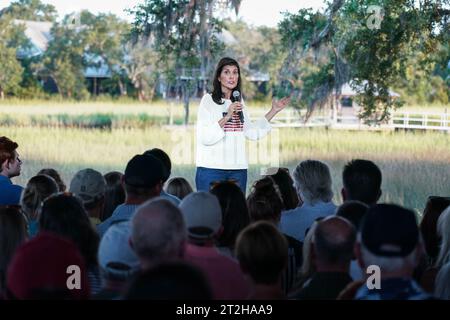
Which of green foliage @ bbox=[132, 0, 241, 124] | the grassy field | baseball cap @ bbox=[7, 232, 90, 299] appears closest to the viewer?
baseball cap @ bbox=[7, 232, 90, 299]

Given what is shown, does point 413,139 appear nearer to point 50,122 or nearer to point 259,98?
point 50,122

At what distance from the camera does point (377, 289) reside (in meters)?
2.96

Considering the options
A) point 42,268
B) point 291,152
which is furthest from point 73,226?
point 291,152

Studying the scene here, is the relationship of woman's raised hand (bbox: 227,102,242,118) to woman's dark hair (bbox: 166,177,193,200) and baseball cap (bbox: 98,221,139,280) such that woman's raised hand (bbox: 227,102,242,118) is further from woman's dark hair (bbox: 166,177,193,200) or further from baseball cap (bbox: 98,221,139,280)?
baseball cap (bbox: 98,221,139,280)

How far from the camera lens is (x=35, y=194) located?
4680mm

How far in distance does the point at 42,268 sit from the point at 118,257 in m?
0.67

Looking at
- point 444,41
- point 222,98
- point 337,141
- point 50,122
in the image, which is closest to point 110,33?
point 50,122

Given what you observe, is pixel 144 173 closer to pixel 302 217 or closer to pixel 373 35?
pixel 302 217

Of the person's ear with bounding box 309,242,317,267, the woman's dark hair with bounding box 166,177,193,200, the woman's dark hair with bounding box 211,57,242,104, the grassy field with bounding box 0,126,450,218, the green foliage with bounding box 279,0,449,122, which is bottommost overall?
the grassy field with bounding box 0,126,450,218

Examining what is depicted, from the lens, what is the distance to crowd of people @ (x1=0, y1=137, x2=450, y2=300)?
2662mm

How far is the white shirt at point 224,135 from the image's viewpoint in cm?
576

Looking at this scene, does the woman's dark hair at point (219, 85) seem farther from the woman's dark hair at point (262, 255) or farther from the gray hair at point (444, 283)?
the woman's dark hair at point (262, 255)

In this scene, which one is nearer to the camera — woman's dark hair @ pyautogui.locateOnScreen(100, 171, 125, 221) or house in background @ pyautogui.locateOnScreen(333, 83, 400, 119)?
woman's dark hair @ pyautogui.locateOnScreen(100, 171, 125, 221)

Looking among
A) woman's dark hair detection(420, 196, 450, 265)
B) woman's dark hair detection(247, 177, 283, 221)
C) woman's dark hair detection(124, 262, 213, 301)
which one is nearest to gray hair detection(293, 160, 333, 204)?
woman's dark hair detection(247, 177, 283, 221)
